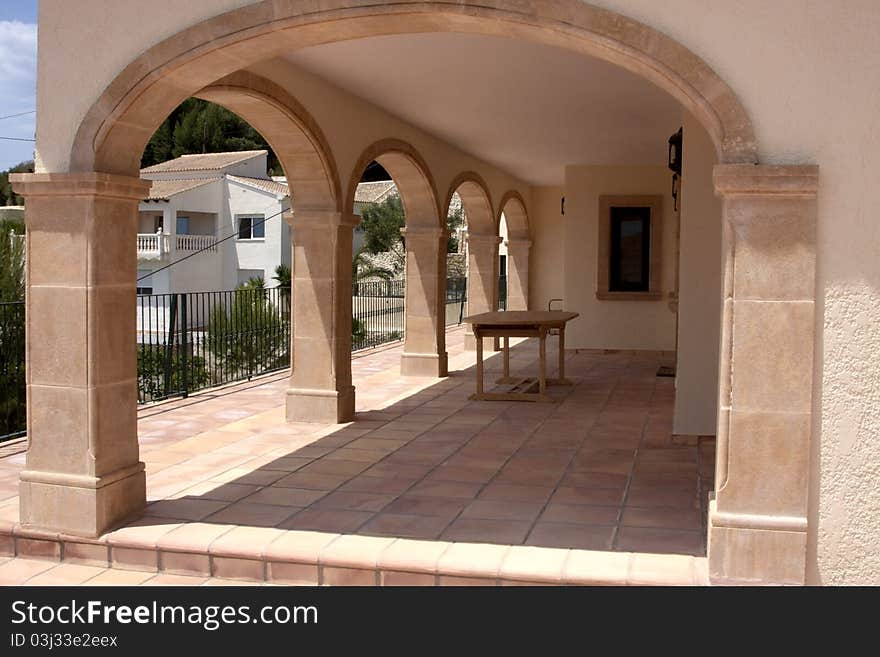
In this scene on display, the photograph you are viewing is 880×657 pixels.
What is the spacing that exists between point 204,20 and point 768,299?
2938mm

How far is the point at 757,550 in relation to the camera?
12.1 ft

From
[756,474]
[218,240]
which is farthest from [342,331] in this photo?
[218,240]

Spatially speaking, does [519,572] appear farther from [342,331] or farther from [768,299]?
[342,331]

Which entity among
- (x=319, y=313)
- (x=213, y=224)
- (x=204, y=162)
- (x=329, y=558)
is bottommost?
(x=329, y=558)

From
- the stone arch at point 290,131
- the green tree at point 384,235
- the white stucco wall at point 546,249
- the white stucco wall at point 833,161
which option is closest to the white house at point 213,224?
the green tree at point 384,235

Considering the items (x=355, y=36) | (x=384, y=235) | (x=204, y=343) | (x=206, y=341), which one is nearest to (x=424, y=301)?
(x=204, y=343)

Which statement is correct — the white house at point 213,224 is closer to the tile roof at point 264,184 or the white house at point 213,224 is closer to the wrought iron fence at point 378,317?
the tile roof at point 264,184

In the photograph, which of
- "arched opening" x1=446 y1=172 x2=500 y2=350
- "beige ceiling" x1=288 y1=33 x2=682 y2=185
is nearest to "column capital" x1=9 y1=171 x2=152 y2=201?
"beige ceiling" x1=288 y1=33 x2=682 y2=185

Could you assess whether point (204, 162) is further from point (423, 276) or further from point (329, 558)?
point (329, 558)

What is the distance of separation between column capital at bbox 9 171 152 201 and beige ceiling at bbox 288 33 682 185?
212cm

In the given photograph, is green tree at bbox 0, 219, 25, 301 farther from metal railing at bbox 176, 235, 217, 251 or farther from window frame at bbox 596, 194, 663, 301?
metal railing at bbox 176, 235, 217, 251

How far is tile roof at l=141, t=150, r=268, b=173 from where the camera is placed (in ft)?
111

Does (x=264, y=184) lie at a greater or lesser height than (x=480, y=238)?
greater

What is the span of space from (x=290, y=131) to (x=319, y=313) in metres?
1.55
